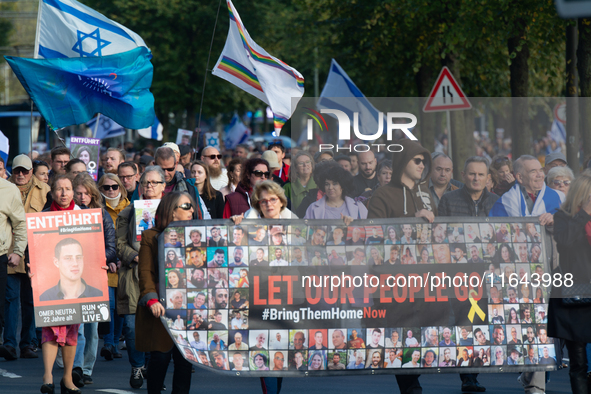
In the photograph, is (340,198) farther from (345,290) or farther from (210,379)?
(210,379)

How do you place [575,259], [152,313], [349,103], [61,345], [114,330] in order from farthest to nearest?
1. [114,330]
2. [349,103]
3. [61,345]
4. [575,259]
5. [152,313]

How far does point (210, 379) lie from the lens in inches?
317

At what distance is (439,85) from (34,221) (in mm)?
7005

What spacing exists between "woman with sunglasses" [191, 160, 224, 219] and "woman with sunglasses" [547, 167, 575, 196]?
3.97m

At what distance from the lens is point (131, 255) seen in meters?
7.30

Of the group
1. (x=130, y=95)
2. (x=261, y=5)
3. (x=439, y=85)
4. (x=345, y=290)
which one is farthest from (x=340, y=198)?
(x=261, y=5)

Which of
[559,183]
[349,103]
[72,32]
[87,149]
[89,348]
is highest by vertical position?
[72,32]

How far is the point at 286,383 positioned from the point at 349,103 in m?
2.66

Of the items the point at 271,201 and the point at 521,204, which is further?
the point at 521,204

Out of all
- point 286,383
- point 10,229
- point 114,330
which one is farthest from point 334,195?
point 114,330

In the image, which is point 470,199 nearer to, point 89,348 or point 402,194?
point 402,194

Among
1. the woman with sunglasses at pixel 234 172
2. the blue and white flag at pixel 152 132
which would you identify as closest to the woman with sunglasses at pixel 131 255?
the woman with sunglasses at pixel 234 172

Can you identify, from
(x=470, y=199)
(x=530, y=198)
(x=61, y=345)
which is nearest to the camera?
(x=470, y=199)

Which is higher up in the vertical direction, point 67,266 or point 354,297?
point 67,266
